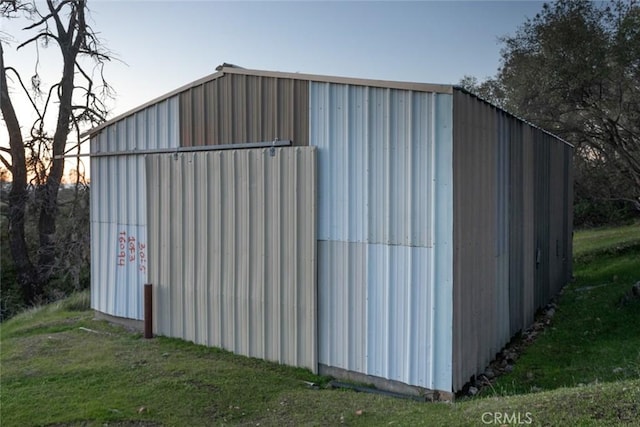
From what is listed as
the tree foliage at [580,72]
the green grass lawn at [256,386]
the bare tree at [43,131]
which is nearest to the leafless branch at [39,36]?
the bare tree at [43,131]

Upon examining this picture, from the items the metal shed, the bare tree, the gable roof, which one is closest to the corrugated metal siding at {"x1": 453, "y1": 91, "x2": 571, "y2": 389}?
the metal shed

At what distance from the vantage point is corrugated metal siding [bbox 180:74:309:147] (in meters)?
6.11

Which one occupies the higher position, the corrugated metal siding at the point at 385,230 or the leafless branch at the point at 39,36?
the leafless branch at the point at 39,36

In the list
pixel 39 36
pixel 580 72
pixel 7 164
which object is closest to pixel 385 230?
pixel 580 72

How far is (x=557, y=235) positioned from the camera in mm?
10234

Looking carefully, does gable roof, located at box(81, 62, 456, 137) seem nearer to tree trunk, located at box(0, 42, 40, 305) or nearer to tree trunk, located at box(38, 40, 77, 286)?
tree trunk, located at box(38, 40, 77, 286)

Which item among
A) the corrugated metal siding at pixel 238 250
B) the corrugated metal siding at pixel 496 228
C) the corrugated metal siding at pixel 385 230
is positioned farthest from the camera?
the corrugated metal siding at pixel 238 250

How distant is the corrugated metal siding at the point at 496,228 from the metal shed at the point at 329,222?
0.12 ft

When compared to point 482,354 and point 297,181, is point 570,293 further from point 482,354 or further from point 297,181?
point 297,181

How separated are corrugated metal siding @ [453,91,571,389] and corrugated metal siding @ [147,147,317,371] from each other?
5.31 feet

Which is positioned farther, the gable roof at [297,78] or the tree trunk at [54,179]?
the tree trunk at [54,179]

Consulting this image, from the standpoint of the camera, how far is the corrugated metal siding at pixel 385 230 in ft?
16.6

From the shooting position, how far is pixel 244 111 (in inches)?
261

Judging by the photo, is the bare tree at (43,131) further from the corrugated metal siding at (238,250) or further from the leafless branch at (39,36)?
the corrugated metal siding at (238,250)
